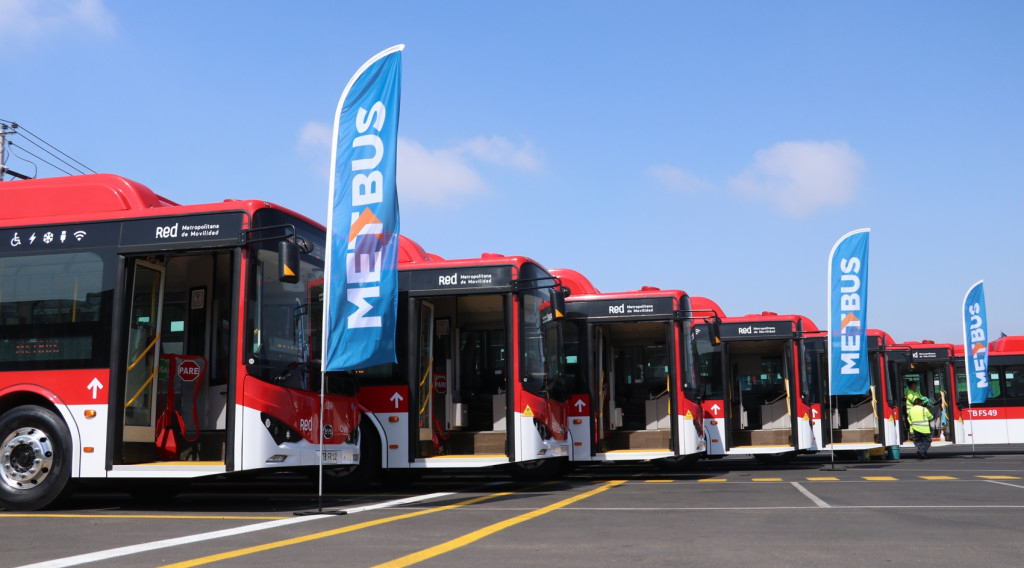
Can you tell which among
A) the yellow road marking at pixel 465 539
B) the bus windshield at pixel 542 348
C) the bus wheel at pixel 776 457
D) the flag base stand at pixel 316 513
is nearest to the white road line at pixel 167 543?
the flag base stand at pixel 316 513

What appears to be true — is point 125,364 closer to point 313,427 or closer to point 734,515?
point 313,427

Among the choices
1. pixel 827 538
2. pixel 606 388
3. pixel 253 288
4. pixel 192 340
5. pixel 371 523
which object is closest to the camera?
pixel 827 538

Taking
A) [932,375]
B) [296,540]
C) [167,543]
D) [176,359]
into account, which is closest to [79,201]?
[176,359]

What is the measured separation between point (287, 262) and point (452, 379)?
18.5ft

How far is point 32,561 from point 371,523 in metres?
2.92

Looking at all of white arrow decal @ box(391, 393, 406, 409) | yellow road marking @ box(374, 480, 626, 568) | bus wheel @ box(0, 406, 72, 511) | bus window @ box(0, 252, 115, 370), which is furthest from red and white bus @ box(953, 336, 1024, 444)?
bus wheel @ box(0, 406, 72, 511)

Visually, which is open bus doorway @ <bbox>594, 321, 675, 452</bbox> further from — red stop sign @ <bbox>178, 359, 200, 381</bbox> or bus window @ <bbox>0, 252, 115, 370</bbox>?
bus window @ <bbox>0, 252, 115, 370</bbox>

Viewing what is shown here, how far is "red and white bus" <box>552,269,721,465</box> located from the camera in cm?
1565

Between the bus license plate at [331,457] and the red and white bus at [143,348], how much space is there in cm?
3

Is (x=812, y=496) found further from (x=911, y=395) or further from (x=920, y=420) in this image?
(x=911, y=395)

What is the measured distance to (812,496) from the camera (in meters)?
11.1

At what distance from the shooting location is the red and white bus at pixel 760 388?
18.5 m

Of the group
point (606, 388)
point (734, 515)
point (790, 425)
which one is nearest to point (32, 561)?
point (734, 515)

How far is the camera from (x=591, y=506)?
33.1 ft
